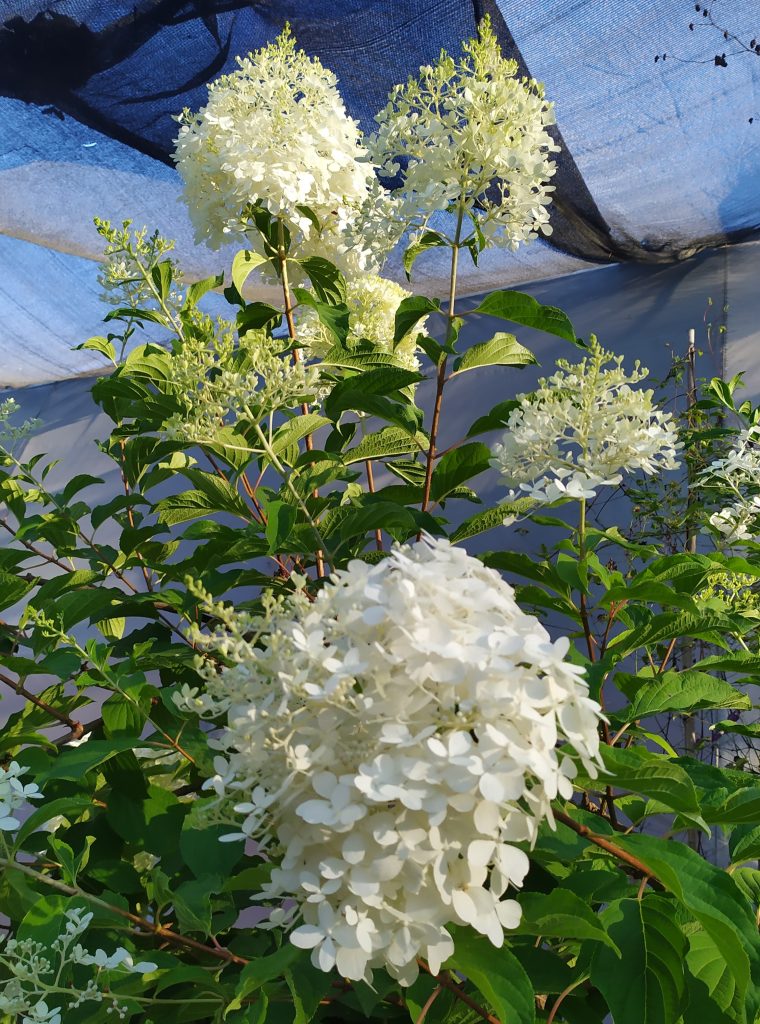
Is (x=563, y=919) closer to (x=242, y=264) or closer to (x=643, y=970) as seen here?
(x=643, y=970)

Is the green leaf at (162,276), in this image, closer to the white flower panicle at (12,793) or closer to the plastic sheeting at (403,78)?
the white flower panicle at (12,793)

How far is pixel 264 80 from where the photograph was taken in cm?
120

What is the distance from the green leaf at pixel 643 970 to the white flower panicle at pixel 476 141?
71 centimetres

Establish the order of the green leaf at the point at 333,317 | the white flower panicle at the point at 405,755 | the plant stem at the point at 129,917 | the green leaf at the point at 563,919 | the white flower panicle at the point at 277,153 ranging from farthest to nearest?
the white flower panicle at the point at 277,153
the green leaf at the point at 333,317
the plant stem at the point at 129,917
the green leaf at the point at 563,919
the white flower panicle at the point at 405,755

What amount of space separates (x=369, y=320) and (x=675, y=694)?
0.79 meters

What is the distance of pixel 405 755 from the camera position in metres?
0.47

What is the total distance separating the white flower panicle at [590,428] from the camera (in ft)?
2.81

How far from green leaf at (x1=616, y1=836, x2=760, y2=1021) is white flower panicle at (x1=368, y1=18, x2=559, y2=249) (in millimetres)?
670

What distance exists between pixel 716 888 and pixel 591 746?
212 mm

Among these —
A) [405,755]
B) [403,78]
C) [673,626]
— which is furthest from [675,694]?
[403,78]

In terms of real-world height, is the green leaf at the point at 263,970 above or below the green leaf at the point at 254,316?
below

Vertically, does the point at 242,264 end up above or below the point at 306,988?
above

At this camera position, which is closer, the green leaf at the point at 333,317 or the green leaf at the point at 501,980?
the green leaf at the point at 501,980

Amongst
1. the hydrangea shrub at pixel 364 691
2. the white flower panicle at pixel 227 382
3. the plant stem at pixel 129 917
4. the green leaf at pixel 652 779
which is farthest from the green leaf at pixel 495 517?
the plant stem at pixel 129 917
